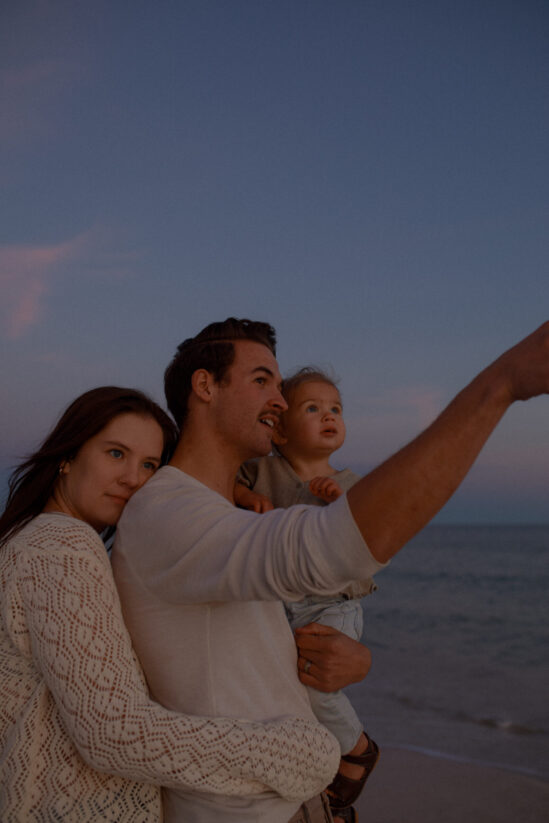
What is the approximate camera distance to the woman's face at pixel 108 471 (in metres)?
2.14

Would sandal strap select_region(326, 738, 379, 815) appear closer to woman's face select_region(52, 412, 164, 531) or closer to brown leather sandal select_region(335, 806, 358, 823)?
brown leather sandal select_region(335, 806, 358, 823)

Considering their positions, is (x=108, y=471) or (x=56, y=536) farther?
(x=108, y=471)

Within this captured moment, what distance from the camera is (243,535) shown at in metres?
1.40

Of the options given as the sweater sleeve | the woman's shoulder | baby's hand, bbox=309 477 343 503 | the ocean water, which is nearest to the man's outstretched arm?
the sweater sleeve

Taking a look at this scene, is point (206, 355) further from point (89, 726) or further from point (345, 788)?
point (345, 788)

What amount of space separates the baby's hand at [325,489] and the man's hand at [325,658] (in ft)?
1.93

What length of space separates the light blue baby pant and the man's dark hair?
2.87 feet

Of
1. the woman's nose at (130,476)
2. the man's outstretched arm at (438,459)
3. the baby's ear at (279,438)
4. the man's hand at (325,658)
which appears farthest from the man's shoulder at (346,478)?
the man's outstretched arm at (438,459)

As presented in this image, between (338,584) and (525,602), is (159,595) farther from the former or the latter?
(525,602)

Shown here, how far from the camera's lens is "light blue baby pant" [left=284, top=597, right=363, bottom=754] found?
2355 mm

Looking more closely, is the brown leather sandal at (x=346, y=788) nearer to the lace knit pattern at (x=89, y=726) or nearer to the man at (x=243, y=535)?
the man at (x=243, y=535)

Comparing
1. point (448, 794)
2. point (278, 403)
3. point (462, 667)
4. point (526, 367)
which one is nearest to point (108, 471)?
point (278, 403)

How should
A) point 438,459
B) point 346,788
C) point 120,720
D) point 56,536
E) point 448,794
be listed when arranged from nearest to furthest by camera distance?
point 438,459, point 120,720, point 56,536, point 346,788, point 448,794

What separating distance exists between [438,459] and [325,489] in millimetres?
1509
